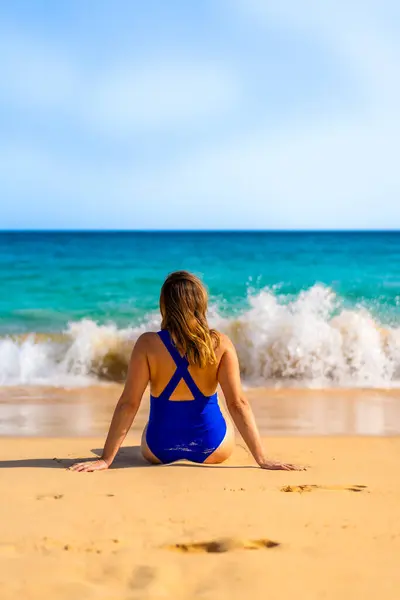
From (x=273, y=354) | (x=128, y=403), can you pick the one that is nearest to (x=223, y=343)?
(x=128, y=403)

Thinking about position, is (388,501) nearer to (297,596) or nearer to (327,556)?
(327,556)

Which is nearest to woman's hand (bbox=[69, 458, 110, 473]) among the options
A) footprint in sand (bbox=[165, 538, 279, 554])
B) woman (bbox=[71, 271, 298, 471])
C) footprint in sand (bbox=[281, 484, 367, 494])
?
woman (bbox=[71, 271, 298, 471])

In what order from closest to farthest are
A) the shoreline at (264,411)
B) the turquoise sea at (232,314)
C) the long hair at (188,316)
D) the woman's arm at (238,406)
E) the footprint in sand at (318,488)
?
the footprint in sand at (318,488) → the long hair at (188,316) → the woman's arm at (238,406) → the shoreline at (264,411) → the turquoise sea at (232,314)

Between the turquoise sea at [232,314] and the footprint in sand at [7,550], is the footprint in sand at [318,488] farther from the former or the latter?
the turquoise sea at [232,314]

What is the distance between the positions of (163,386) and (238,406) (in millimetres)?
438

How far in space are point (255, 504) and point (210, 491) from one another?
11.9 inches

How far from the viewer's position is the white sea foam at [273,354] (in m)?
8.63

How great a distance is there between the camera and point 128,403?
398 cm

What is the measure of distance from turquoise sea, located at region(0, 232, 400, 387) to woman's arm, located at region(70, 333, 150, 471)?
4.29m

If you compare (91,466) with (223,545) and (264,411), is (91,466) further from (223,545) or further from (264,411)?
(264,411)

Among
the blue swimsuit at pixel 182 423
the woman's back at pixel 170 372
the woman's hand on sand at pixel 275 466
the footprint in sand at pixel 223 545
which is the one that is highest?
the woman's back at pixel 170 372

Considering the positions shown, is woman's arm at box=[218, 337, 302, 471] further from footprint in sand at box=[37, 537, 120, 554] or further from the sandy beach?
footprint in sand at box=[37, 537, 120, 554]

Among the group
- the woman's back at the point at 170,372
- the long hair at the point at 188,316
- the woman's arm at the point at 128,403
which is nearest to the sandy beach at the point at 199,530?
the woman's arm at the point at 128,403

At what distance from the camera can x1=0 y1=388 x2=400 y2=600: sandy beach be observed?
2570 millimetres
